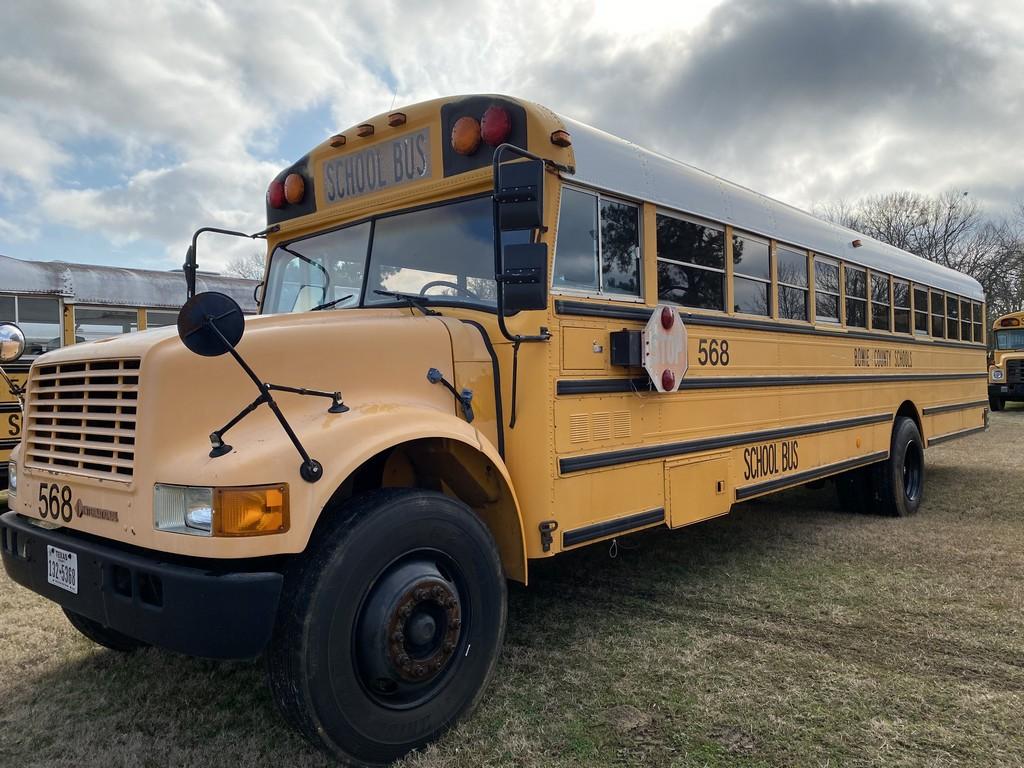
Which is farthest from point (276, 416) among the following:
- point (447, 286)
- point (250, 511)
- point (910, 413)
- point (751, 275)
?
point (910, 413)

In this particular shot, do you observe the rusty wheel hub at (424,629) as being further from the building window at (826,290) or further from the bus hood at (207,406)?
the building window at (826,290)

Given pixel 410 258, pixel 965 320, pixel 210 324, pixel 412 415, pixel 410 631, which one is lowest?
pixel 410 631

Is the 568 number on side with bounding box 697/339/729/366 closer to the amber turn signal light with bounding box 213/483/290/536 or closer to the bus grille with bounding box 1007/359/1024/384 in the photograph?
the amber turn signal light with bounding box 213/483/290/536

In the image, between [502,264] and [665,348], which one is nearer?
[502,264]

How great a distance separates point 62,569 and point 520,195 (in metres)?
1.97

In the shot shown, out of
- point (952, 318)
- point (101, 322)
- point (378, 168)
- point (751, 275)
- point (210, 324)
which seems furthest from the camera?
point (952, 318)

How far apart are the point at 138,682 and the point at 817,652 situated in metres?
2.95

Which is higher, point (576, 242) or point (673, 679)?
point (576, 242)

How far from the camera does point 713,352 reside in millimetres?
4078

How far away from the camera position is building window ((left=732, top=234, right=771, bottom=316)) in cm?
434

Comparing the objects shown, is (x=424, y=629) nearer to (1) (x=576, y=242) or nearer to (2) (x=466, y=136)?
(1) (x=576, y=242)

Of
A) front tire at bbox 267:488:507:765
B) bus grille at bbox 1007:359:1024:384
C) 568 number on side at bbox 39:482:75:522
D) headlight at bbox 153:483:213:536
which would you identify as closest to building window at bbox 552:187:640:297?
front tire at bbox 267:488:507:765

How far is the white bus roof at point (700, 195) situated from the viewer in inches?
130

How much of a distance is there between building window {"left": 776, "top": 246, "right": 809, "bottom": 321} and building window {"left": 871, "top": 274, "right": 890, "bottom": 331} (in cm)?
136
